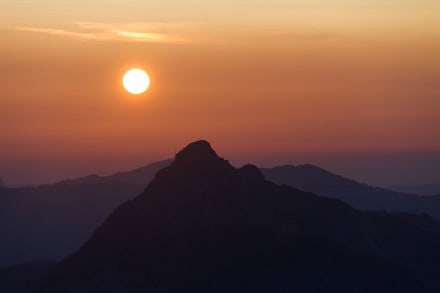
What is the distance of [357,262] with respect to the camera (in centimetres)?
9844

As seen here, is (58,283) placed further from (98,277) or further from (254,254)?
(254,254)

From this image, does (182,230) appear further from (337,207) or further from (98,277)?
(337,207)

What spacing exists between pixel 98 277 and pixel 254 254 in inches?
479

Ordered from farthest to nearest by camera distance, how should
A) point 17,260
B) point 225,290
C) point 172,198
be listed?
point 17,260, point 172,198, point 225,290

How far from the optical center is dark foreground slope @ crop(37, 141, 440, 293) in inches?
3792

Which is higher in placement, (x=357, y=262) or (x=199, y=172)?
(x=199, y=172)

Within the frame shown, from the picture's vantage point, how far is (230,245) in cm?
9881

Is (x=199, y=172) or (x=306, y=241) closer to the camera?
(x=306, y=241)

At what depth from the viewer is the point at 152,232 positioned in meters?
101

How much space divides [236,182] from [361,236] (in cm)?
1148

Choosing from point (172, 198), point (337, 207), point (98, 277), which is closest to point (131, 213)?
point (172, 198)

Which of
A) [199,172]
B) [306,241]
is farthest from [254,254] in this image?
[199,172]

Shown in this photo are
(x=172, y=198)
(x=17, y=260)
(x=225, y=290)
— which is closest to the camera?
(x=225, y=290)

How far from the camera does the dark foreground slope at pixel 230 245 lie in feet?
316
